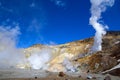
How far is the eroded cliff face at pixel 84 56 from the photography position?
6284 centimetres

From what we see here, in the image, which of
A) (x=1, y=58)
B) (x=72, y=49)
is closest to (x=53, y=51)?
(x=72, y=49)

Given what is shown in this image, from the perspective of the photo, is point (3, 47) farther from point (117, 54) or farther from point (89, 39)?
point (117, 54)

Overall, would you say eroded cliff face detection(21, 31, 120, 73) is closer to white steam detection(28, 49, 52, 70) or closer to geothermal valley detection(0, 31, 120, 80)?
geothermal valley detection(0, 31, 120, 80)

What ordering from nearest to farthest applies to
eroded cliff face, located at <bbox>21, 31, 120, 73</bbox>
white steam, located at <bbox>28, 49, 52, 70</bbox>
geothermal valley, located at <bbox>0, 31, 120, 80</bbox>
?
eroded cliff face, located at <bbox>21, 31, 120, 73</bbox>
geothermal valley, located at <bbox>0, 31, 120, 80</bbox>
white steam, located at <bbox>28, 49, 52, 70</bbox>

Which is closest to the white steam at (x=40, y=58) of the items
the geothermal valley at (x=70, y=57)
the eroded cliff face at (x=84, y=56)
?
the geothermal valley at (x=70, y=57)

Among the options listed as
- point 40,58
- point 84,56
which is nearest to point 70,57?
point 84,56

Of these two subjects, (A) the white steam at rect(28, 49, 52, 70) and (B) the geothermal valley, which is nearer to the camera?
(B) the geothermal valley

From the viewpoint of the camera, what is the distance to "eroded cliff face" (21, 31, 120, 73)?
62.8 m

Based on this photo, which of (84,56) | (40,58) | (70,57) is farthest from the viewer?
(40,58)

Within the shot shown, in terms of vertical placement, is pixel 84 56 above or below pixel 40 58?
below

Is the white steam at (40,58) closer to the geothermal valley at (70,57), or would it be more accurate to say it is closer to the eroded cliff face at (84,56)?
the geothermal valley at (70,57)

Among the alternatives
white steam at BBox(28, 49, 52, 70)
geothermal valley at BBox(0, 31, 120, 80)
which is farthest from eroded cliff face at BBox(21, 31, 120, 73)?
white steam at BBox(28, 49, 52, 70)

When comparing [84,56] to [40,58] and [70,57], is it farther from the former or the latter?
[40,58]

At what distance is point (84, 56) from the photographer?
297 feet
